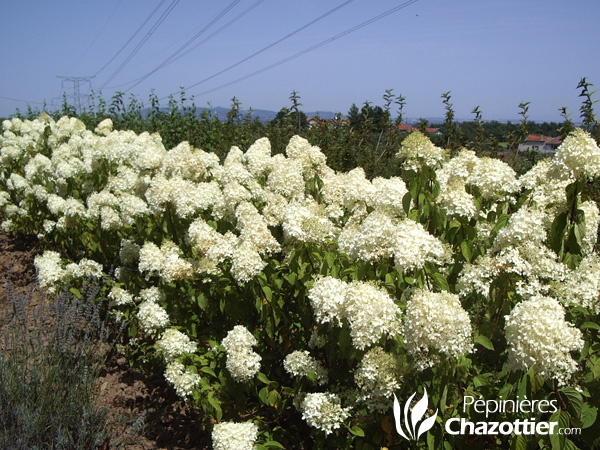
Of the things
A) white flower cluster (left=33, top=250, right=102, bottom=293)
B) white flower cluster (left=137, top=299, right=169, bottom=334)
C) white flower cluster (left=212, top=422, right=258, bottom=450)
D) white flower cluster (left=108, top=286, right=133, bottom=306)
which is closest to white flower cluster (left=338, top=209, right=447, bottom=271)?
white flower cluster (left=212, top=422, right=258, bottom=450)

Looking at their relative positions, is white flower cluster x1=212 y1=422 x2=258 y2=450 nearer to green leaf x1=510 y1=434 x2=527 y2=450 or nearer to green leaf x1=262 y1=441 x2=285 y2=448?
green leaf x1=262 y1=441 x2=285 y2=448

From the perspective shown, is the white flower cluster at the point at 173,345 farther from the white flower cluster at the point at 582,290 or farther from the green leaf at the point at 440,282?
the white flower cluster at the point at 582,290

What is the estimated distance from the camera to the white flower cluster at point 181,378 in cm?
315

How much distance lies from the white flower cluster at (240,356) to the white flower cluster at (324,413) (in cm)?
52

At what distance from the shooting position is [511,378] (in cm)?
224

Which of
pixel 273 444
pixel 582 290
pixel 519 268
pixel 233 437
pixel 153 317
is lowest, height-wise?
pixel 273 444

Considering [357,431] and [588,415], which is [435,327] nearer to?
[588,415]

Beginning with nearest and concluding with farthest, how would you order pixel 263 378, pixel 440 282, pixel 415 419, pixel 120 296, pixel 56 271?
1. pixel 415 419
2. pixel 440 282
3. pixel 263 378
4. pixel 120 296
5. pixel 56 271

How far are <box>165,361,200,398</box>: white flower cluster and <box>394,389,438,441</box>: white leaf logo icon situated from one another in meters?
1.45

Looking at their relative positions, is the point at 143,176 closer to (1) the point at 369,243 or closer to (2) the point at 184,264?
(2) the point at 184,264

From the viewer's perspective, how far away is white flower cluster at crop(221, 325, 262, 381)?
2918mm

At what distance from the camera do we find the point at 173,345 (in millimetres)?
3305

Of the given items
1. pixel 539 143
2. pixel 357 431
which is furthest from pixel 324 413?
pixel 539 143

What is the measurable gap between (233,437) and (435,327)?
1445mm
